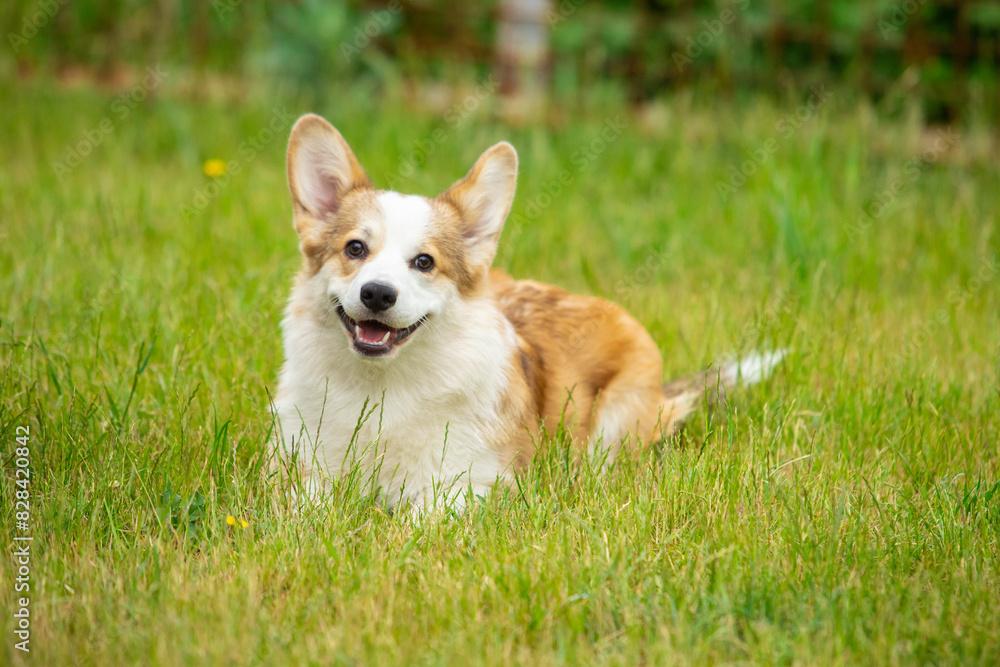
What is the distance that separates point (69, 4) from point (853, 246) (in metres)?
6.72

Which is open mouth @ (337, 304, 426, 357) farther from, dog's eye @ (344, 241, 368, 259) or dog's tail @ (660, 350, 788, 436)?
dog's tail @ (660, 350, 788, 436)

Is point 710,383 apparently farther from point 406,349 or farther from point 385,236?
point 385,236

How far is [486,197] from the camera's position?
10.9ft

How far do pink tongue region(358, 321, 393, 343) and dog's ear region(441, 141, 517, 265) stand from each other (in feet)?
1.70

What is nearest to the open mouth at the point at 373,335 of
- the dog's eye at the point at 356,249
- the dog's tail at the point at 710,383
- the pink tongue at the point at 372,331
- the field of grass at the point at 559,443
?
the pink tongue at the point at 372,331

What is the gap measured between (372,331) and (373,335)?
2 cm

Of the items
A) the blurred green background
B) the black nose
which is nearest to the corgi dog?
the black nose

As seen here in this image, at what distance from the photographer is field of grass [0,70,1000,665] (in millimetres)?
2160

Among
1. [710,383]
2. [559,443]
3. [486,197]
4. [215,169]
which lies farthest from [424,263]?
[215,169]

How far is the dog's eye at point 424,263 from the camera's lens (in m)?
3.05

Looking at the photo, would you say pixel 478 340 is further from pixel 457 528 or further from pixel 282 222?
pixel 282 222

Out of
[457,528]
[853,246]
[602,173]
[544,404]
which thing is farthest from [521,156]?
[457,528]

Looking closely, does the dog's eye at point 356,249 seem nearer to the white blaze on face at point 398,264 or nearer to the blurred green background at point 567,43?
the white blaze on face at point 398,264

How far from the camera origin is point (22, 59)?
25.3 feet
